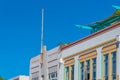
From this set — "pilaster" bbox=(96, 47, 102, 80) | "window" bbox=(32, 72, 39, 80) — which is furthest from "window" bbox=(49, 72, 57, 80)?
"pilaster" bbox=(96, 47, 102, 80)

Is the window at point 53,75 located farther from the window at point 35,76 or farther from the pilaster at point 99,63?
the pilaster at point 99,63

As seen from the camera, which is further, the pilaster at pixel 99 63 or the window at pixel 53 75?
the window at pixel 53 75

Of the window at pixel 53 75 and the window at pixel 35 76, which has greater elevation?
the window at pixel 35 76

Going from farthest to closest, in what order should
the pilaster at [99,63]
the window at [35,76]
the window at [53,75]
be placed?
the window at [35,76]
the window at [53,75]
the pilaster at [99,63]

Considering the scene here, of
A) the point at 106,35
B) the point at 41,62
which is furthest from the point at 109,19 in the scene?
the point at 41,62

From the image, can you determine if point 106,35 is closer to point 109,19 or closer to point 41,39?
point 109,19

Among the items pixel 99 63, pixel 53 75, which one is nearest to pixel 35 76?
pixel 53 75

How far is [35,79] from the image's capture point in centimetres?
5344

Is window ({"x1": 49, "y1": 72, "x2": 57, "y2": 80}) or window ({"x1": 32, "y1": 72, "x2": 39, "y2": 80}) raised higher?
window ({"x1": 32, "y1": 72, "x2": 39, "y2": 80})

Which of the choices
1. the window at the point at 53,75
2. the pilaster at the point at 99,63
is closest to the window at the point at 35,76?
the window at the point at 53,75

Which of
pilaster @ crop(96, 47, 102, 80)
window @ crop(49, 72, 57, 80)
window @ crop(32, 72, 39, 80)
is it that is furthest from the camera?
window @ crop(32, 72, 39, 80)

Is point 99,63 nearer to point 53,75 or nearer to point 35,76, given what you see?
point 53,75

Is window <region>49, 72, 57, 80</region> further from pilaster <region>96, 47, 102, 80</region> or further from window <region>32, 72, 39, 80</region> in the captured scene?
pilaster <region>96, 47, 102, 80</region>

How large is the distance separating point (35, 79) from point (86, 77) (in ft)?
40.3
